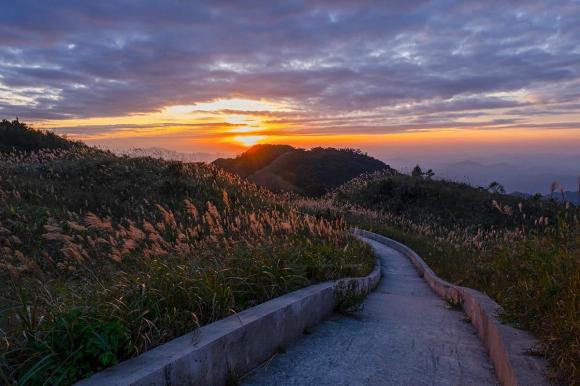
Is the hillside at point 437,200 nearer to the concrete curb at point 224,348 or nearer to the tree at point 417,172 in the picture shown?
the tree at point 417,172

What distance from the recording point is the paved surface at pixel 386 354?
446 cm

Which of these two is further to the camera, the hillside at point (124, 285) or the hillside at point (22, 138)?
the hillside at point (22, 138)

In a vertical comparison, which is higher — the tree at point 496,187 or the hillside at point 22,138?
the hillside at point 22,138

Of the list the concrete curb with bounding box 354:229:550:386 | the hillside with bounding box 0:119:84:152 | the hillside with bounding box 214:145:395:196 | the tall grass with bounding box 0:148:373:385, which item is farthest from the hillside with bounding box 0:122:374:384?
the hillside with bounding box 214:145:395:196

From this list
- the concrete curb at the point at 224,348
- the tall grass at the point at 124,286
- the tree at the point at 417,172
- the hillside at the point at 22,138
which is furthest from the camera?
the tree at the point at 417,172

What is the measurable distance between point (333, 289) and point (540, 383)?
329cm

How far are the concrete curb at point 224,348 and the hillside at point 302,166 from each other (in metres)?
51.6

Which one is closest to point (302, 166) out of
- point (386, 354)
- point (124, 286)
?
point (386, 354)

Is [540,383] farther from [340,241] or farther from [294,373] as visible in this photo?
[340,241]

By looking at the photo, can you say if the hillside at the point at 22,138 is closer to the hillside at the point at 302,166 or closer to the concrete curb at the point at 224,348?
the concrete curb at the point at 224,348

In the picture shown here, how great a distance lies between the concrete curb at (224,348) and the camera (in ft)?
11.0

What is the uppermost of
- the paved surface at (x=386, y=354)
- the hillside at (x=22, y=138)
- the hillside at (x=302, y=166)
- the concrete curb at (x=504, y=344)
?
the hillside at (x=22, y=138)

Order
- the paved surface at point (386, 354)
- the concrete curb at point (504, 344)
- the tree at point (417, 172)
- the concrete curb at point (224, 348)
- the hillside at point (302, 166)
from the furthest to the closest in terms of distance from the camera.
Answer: the hillside at point (302, 166), the tree at point (417, 172), the paved surface at point (386, 354), the concrete curb at point (504, 344), the concrete curb at point (224, 348)

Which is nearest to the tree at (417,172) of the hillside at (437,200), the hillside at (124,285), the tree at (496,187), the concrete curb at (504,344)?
the hillside at (437,200)
